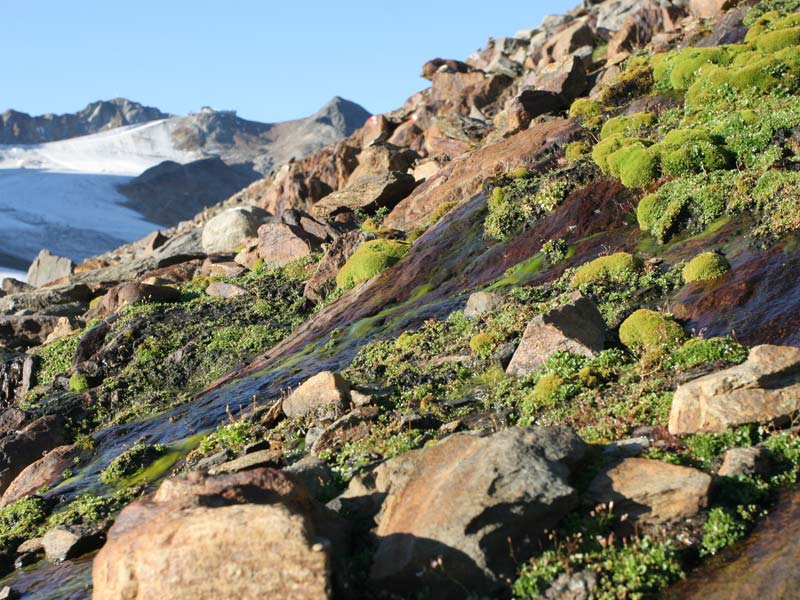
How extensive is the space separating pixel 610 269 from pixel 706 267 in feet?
9.34

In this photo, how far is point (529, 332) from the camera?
1730 centimetres

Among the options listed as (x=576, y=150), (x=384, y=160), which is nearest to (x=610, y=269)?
(x=576, y=150)

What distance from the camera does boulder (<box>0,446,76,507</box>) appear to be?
67.2 feet

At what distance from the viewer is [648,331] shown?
16.4 metres

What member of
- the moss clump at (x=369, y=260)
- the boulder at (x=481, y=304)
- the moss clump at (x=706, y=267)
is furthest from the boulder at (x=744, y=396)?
the moss clump at (x=369, y=260)

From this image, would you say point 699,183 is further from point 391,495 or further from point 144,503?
point 144,503

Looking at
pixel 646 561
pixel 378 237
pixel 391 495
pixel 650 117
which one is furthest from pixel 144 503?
pixel 650 117

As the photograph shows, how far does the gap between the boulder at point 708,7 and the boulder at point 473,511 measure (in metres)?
45.4

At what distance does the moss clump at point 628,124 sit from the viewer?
3198 cm

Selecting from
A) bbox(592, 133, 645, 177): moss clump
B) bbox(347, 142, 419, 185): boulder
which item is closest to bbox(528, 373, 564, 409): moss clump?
bbox(592, 133, 645, 177): moss clump

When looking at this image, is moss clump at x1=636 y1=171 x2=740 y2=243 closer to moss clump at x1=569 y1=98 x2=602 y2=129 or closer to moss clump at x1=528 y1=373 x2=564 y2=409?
moss clump at x1=528 y1=373 x2=564 y2=409

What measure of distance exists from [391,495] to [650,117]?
26.6 meters

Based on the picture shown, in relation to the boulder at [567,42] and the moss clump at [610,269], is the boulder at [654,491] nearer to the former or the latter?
the moss clump at [610,269]

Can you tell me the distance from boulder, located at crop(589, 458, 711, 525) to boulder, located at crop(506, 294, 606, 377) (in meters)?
6.06
